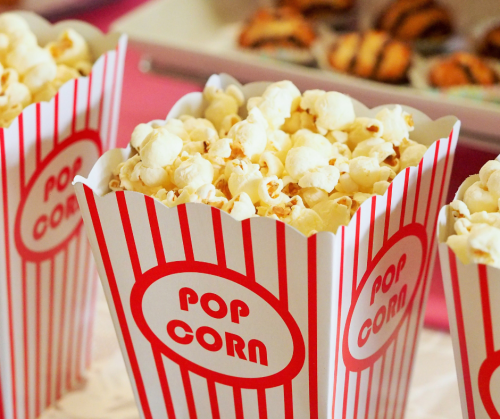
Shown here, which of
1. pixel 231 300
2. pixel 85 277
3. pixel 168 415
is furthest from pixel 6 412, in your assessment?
pixel 231 300

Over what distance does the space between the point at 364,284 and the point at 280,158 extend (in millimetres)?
241

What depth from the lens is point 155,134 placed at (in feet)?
2.95

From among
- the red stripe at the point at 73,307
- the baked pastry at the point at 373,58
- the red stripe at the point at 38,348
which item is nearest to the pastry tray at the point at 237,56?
the baked pastry at the point at 373,58

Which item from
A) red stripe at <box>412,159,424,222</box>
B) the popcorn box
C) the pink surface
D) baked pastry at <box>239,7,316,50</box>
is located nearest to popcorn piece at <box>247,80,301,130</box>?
the popcorn box

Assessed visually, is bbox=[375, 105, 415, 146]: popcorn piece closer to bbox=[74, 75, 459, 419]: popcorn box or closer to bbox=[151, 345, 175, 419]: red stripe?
bbox=[74, 75, 459, 419]: popcorn box

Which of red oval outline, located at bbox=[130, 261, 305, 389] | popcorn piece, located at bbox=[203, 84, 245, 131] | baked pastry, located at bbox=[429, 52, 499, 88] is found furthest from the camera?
baked pastry, located at bbox=[429, 52, 499, 88]

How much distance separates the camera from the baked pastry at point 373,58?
6.04ft

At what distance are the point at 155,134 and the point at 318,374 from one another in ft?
1.39

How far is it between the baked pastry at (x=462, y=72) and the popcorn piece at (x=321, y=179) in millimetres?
1057

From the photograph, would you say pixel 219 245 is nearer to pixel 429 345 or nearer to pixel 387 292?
pixel 387 292

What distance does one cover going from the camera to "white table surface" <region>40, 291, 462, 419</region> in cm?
132

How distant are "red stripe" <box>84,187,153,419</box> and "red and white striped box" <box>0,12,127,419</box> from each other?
0.24 m

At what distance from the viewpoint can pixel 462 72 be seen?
5.82ft

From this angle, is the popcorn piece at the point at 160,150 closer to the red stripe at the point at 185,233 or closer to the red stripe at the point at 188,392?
the red stripe at the point at 185,233
